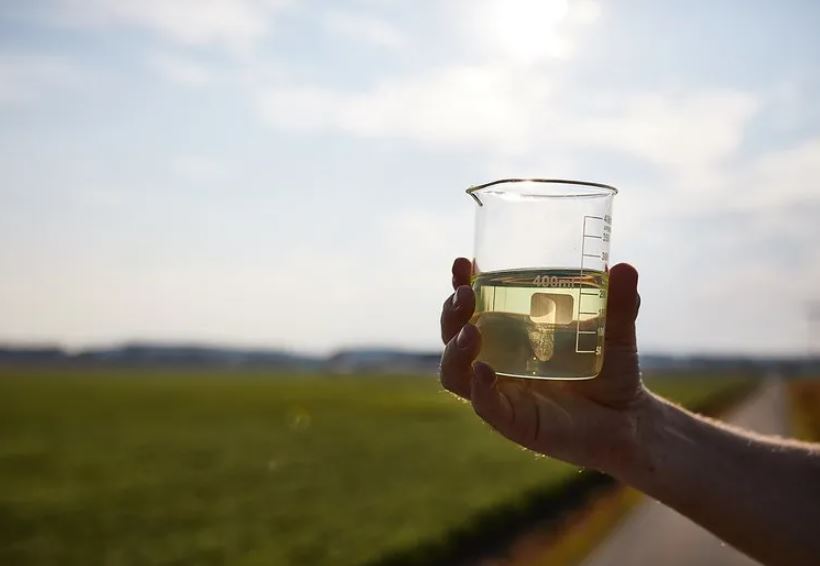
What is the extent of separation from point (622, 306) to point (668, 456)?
0.43 meters

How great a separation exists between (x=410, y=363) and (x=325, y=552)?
16963 centimetres

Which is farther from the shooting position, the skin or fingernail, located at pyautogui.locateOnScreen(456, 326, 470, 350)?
the skin

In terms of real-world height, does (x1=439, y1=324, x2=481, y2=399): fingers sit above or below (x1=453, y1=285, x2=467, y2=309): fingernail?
below

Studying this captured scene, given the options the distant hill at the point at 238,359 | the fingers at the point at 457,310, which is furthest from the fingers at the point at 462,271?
the distant hill at the point at 238,359

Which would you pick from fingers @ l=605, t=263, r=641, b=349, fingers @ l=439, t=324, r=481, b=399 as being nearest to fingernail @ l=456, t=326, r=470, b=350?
fingers @ l=439, t=324, r=481, b=399

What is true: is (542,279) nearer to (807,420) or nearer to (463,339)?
(463,339)

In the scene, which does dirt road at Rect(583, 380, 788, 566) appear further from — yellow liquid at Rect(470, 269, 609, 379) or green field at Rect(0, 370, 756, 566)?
yellow liquid at Rect(470, 269, 609, 379)

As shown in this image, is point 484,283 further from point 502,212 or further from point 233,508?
point 233,508

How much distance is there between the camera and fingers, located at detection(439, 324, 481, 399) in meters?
2.04

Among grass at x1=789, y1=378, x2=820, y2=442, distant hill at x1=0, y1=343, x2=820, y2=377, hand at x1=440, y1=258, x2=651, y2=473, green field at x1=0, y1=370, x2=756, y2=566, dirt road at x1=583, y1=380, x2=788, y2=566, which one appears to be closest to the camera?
hand at x1=440, y1=258, x2=651, y2=473

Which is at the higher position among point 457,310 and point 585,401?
point 457,310

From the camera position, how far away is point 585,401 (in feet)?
8.04

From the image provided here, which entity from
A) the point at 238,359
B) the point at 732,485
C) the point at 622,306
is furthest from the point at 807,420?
the point at 238,359

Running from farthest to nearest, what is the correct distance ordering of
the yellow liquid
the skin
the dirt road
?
the dirt road < the skin < the yellow liquid
